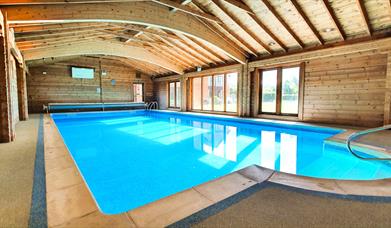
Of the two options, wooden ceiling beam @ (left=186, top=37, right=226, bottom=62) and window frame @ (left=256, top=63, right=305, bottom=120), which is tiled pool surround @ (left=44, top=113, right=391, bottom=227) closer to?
window frame @ (left=256, top=63, right=305, bottom=120)

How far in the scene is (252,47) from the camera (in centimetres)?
684

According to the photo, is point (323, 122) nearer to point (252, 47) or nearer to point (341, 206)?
point (252, 47)

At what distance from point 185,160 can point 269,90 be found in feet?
17.3

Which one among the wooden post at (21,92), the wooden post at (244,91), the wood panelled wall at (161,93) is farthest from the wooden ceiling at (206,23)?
the wood panelled wall at (161,93)

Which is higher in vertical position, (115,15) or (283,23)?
(283,23)

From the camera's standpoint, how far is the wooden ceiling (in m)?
4.00

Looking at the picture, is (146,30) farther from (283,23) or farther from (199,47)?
(283,23)

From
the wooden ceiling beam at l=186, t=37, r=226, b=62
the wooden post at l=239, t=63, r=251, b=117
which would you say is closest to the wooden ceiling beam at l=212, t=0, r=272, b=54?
the wooden post at l=239, t=63, r=251, b=117

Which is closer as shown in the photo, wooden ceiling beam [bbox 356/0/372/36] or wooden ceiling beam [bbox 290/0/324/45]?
wooden ceiling beam [bbox 356/0/372/36]

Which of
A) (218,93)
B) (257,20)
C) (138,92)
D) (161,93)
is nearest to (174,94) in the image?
(161,93)

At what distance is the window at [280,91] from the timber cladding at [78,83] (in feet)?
27.9

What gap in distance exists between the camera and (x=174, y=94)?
12203 mm

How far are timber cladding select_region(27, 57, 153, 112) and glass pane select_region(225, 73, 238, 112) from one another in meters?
6.58

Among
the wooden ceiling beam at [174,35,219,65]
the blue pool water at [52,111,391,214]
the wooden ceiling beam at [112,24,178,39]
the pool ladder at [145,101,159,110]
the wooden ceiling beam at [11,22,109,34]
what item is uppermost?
the wooden ceiling beam at [112,24,178,39]
